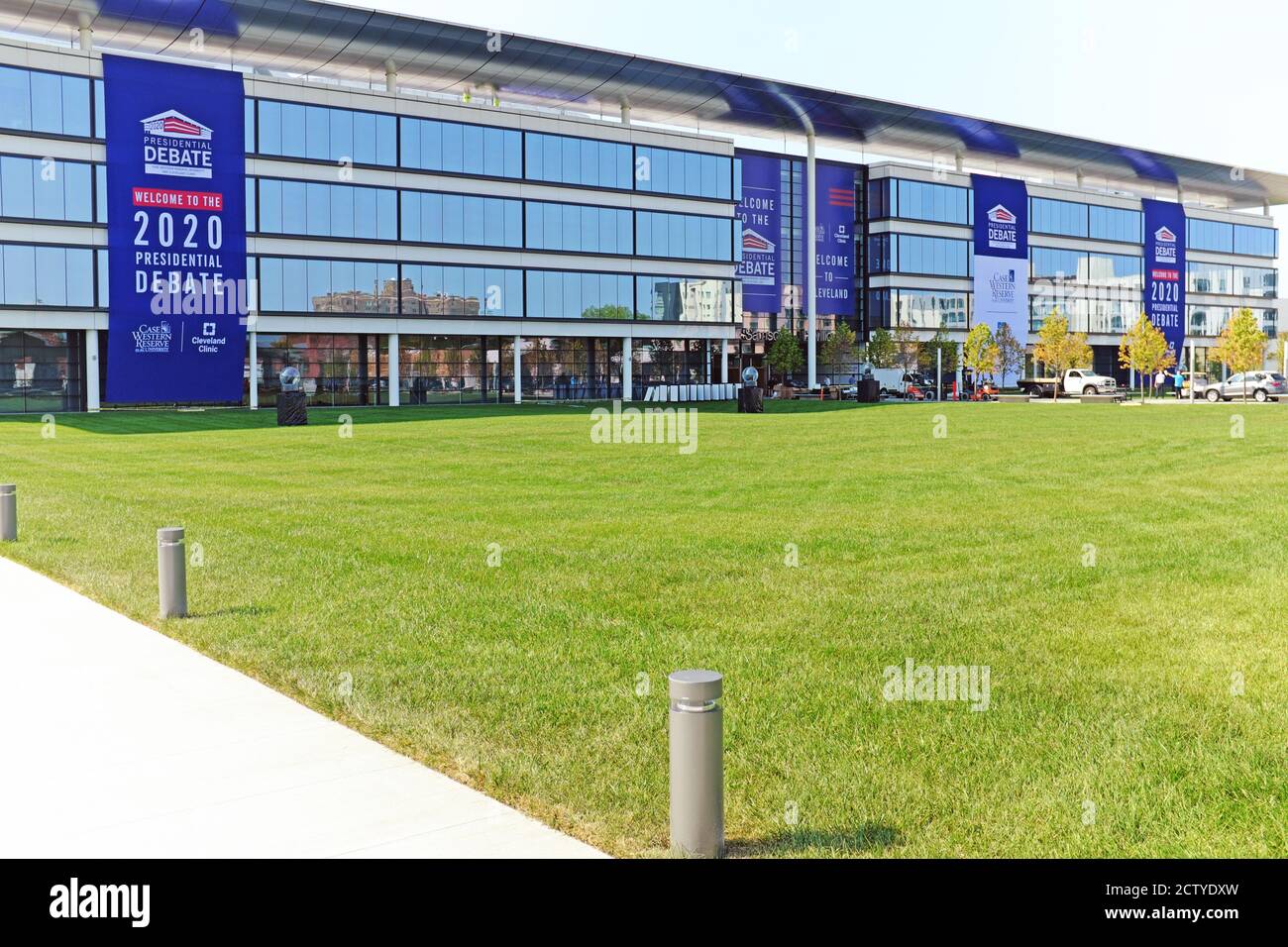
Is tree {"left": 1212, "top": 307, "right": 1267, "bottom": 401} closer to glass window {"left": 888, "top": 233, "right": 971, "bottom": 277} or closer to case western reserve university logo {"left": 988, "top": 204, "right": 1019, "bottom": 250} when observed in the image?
case western reserve university logo {"left": 988, "top": 204, "right": 1019, "bottom": 250}

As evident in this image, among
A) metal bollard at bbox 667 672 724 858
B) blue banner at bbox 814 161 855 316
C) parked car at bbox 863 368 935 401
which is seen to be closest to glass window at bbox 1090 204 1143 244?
parked car at bbox 863 368 935 401

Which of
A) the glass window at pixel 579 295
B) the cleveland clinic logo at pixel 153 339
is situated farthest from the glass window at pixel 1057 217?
the cleveland clinic logo at pixel 153 339

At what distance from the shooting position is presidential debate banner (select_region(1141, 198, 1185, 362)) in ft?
345

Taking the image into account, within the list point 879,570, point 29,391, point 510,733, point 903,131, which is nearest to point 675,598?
point 879,570

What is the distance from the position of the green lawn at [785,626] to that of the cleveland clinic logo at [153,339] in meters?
34.0

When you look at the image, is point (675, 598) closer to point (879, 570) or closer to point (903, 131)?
point (879, 570)

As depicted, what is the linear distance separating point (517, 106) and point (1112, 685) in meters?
65.6

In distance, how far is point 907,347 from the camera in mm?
88688

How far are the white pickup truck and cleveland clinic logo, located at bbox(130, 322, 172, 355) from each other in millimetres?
51922

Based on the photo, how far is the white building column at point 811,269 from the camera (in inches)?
3191

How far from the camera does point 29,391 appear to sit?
178 feet

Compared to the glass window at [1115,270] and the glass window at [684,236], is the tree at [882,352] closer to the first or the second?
the glass window at [684,236]

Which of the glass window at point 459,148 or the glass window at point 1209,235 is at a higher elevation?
the glass window at point 1209,235

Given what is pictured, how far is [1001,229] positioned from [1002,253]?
185cm
